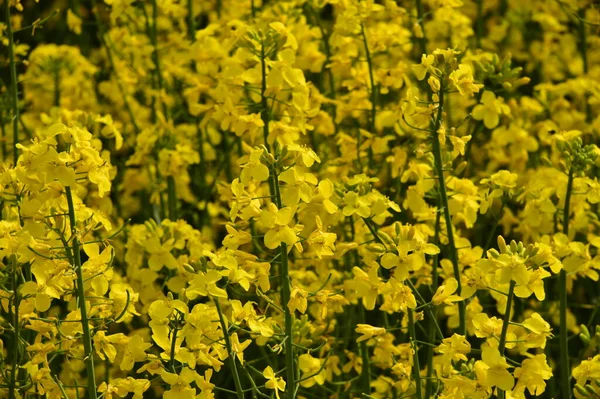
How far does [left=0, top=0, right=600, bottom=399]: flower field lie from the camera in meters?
3.00

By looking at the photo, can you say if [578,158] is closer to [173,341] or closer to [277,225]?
[277,225]

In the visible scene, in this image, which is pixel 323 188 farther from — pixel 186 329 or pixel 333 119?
pixel 333 119

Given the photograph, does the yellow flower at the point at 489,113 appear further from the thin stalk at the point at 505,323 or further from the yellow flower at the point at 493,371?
the yellow flower at the point at 493,371

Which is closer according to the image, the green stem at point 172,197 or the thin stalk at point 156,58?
the green stem at point 172,197

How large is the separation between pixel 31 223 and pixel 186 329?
0.57 meters

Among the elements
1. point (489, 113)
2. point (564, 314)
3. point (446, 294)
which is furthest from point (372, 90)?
point (446, 294)

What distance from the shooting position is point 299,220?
416 cm

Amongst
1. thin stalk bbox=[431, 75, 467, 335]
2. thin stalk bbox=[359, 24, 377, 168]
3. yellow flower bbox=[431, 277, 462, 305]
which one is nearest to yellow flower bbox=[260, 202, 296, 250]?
yellow flower bbox=[431, 277, 462, 305]

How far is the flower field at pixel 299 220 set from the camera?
3.00 m

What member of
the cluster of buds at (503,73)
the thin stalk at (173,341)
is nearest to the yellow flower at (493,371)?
the thin stalk at (173,341)

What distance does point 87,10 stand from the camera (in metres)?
10.1

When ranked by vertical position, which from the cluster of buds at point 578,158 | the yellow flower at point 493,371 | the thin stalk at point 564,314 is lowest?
the thin stalk at point 564,314

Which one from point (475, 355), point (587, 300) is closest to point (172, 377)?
point (475, 355)

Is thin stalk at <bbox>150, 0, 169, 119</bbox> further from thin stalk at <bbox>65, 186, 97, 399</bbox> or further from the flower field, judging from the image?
thin stalk at <bbox>65, 186, 97, 399</bbox>
